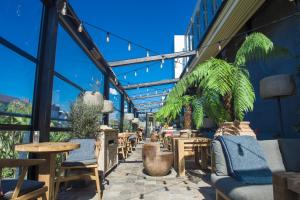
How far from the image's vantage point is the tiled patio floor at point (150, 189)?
9.84 ft

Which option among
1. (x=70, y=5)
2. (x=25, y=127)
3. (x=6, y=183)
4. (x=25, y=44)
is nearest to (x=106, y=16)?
(x=70, y=5)

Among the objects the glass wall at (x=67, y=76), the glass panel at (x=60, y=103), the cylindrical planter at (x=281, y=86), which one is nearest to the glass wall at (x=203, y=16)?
the glass wall at (x=67, y=76)

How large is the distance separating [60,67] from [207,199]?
317cm

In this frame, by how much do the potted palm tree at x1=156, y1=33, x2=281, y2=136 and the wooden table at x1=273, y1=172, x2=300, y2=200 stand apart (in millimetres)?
2228

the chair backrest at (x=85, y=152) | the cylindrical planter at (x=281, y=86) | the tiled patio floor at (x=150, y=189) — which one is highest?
the cylindrical planter at (x=281, y=86)

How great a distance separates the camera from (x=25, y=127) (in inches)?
120

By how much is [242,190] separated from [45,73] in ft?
9.30

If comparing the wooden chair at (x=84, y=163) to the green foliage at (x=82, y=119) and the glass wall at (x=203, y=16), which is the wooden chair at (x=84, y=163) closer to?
the green foliage at (x=82, y=119)

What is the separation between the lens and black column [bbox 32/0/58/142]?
10.8ft

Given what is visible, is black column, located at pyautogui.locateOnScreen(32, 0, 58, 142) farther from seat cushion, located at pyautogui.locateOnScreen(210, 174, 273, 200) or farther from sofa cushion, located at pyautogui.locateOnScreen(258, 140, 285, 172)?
sofa cushion, located at pyautogui.locateOnScreen(258, 140, 285, 172)

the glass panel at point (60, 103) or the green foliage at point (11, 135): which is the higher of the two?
the glass panel at point (60, 103)

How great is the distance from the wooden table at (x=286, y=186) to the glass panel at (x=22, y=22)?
9.39 feet

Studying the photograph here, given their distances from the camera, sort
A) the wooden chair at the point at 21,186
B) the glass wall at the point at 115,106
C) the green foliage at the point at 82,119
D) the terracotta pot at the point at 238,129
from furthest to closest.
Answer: the glass wall at the point at 115,106 → the green foliage at the point at 82,119 → the terracotta pot at the point at 238,129 → the wooden chair at the point at 21,186

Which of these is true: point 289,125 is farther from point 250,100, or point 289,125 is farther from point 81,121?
point 81,121
